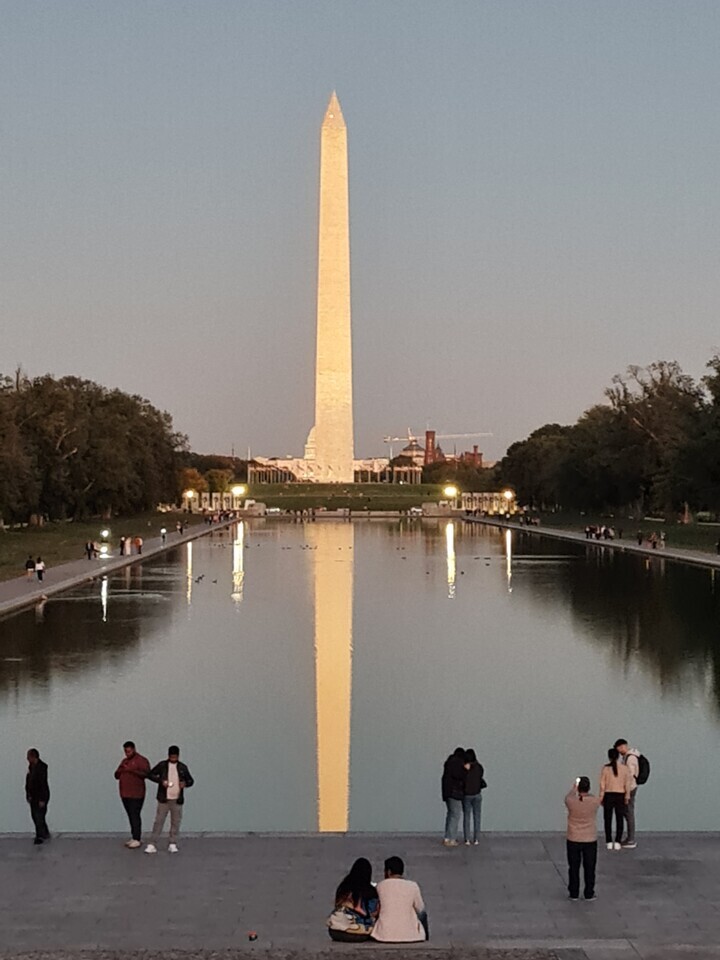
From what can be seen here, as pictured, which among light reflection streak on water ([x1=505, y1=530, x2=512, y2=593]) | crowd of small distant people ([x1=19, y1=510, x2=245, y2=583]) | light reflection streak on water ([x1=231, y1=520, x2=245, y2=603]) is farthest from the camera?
light reflection streak on water ([x1=505, y1=530, x2=512, y2=593])

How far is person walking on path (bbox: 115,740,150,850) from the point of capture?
31.4ft

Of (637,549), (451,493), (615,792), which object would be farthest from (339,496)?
(615,792)

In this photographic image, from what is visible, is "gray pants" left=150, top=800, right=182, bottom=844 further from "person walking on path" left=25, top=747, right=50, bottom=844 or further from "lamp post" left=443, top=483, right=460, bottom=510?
"lamp post" left=443, top=483, right=460, bottom=510

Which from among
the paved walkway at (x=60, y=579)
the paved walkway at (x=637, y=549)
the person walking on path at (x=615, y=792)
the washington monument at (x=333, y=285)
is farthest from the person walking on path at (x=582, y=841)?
the washington monument at (x=333, y=285)

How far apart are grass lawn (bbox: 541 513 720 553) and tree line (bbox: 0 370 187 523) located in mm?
23580

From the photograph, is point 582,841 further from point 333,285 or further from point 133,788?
point 333,285

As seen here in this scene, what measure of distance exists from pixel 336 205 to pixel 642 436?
26.8 m

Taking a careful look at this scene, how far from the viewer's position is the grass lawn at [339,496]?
10450cm

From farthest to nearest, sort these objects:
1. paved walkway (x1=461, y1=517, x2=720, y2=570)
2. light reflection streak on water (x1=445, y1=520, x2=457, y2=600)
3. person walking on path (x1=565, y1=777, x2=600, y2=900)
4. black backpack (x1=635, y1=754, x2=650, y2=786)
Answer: paved walkway (x1=461, y1=517, x2=720, y2=570)
light reflection streak on water (x1=445, y1=520, x2=457, y2=600)
black backpack (x1=635, y1=754, x2=650, y2=786)
person walking on path (x1=565, y1=777, x2=600, y2=900)

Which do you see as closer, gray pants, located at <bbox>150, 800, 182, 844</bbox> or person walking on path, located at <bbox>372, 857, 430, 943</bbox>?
person walking on path, located at <bbox>372, 857, 430, 943</bbox>

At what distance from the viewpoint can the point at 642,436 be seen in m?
70.6

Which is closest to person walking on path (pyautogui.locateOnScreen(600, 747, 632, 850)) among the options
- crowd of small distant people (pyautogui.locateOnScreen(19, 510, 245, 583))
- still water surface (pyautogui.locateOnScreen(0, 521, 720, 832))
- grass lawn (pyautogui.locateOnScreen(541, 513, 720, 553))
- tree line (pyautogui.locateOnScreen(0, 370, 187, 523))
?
still water surface (pyautogui.locateOnScreen(0, 521, 720, 832))

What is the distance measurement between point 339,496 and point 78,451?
133ft

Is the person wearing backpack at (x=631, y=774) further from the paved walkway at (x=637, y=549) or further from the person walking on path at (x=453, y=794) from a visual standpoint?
the paved walkway at (x=637, y=549)
